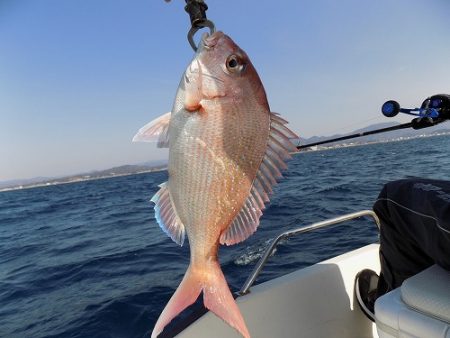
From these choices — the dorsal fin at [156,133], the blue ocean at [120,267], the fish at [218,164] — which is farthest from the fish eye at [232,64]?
the blue ocean at [120,267]

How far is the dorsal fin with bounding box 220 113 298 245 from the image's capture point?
1226 millimetres

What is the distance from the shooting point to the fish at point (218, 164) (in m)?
1.21

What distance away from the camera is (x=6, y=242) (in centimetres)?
1298

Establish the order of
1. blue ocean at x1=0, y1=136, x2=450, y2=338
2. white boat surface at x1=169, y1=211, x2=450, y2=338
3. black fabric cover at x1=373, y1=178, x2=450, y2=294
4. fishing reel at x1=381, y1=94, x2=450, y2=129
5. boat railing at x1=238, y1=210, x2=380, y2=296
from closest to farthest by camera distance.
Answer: black fabric cover at x1=373, y1=178, x2=450, y2=294, white boat surface at x1=169, y1=211, x2=450, y2=338, boat railing at x1=238, y1=210, x2=380, y2=296, fishing reel at x1=381, y1=94, x2=450, y2=129, blue ocean at x1=0, y1=136, x2=450, y2=338

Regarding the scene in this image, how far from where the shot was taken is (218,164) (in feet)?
3.98

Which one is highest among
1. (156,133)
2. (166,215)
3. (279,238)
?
(156,133)

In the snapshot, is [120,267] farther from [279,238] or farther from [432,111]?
[432,111]

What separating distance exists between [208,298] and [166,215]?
0.34 meters

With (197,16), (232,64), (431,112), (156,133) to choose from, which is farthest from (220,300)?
(431,112)

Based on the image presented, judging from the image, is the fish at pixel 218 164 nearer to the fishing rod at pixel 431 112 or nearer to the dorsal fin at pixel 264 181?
the dorsal fin at pixel 264 181

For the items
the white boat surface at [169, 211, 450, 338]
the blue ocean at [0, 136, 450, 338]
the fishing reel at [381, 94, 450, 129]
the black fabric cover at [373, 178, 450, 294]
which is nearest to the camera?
the black fabric cover at [373, 178, 450, 294]

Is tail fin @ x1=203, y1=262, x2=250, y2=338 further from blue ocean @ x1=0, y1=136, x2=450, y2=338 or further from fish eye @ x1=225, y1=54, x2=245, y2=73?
blue ocean @ x1=0, y1=136, x2=450, y2=338

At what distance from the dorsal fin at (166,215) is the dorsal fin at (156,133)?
0.17m

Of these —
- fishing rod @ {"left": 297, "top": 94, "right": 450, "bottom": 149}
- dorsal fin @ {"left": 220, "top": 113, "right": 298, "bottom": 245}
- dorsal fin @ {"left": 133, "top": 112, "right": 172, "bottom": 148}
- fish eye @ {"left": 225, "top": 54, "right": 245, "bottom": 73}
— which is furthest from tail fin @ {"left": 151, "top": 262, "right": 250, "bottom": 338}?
fishing rod @ {"left": 297, "top": 94, "right": 450, "bottom": 149}
